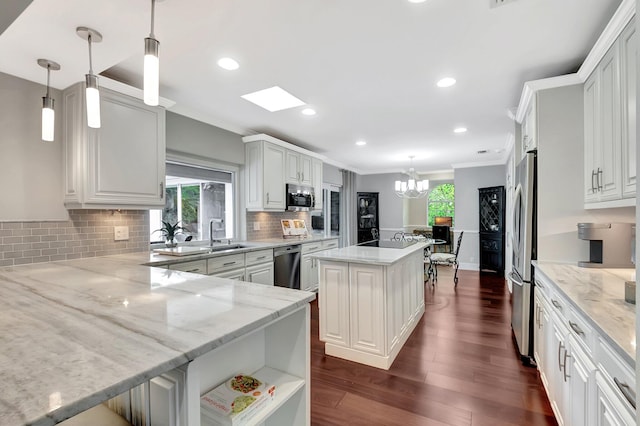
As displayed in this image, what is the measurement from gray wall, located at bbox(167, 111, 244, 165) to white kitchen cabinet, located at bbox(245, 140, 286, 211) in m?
0.16

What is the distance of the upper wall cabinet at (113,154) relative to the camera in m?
2.22

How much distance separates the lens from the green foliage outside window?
865 centimetres

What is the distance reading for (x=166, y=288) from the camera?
1.34 meters

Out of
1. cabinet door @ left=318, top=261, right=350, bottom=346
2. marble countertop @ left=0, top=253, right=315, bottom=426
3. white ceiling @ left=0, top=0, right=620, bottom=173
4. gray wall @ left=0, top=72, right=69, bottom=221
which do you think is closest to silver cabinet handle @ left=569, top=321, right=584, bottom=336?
marble countertop @ left=0, top=253, right=315, bottom=426

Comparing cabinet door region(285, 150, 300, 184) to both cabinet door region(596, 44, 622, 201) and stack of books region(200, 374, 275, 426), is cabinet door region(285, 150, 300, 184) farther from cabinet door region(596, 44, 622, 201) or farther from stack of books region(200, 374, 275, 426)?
stack of books region(200, 374, 275, 426)

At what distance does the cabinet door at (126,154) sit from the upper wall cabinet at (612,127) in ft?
10.8

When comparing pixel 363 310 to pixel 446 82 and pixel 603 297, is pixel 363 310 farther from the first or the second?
pixel 446 82

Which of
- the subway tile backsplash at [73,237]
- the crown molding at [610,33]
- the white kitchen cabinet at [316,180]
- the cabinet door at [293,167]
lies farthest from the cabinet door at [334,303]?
the white kitchen cabinet at [316,180]

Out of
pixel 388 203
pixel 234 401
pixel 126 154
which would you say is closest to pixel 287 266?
pixel 126 154

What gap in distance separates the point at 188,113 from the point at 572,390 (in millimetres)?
3875

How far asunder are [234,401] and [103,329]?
45 cm

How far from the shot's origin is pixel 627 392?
91 cm

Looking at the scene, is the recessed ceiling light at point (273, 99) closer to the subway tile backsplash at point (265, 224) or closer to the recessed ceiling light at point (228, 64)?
the recessed ceiling light at point (228, 64)

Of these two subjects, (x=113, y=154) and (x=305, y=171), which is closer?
(x=113, y=154)
